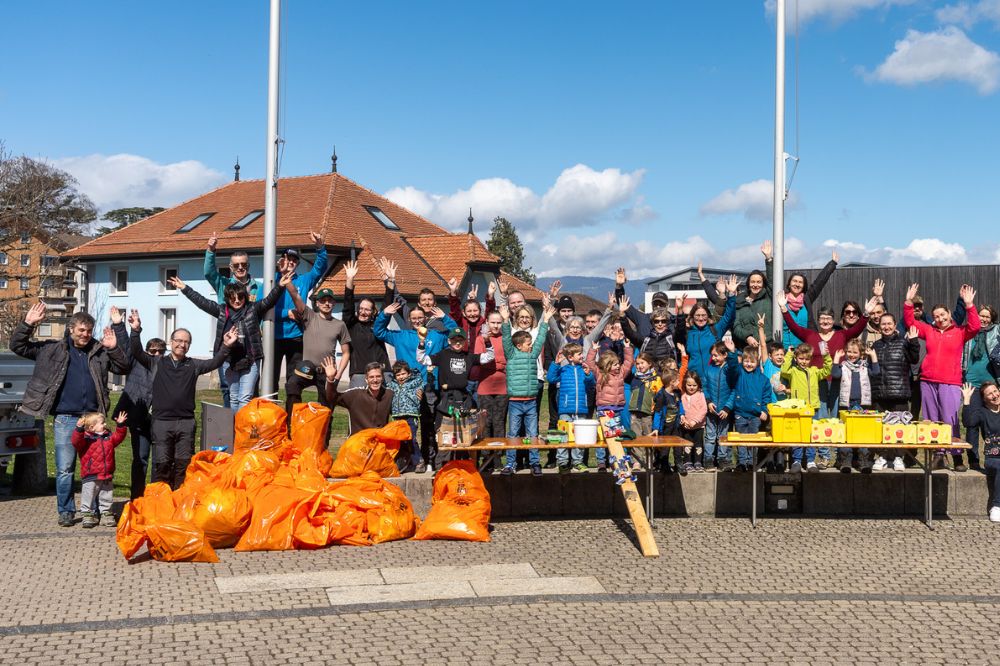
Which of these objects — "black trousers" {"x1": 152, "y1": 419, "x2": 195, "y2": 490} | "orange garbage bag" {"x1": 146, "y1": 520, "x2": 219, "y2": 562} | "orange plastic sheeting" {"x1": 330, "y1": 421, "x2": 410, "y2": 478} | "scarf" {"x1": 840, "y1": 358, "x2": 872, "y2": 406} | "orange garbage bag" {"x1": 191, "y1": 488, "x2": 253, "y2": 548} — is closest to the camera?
"orange garbage bag" {"x1": 146, "y1": 520, "x2": 219, "y2": 562}

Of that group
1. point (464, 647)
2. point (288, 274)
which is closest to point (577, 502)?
point (288, 274)

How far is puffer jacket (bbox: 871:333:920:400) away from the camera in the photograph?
12.2 metres

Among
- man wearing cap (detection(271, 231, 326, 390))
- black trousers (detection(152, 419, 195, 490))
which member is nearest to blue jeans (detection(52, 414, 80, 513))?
black trousers (detection(152, 419, 195, 490))

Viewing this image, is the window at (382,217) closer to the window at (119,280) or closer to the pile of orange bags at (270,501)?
the window at (119,280)

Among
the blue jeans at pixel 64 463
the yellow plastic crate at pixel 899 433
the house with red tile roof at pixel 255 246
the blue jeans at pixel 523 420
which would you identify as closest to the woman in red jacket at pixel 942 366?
the yellow plastic crate at pixel 899 433

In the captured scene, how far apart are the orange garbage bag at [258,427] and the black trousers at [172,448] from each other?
1.56 feet

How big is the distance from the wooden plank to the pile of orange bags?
197cm

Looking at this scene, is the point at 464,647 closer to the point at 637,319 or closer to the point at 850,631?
the point at 850,631

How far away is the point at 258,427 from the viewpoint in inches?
427

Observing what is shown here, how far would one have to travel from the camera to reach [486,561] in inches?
368

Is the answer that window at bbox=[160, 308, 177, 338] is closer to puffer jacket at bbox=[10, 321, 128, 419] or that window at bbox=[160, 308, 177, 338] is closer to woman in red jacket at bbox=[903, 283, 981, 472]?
puffer jacket at bbox=[10, 321, 128, 419]

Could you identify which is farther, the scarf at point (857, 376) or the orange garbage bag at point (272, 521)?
the scarf at point (857, 376)

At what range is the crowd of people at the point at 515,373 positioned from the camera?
10938 mm

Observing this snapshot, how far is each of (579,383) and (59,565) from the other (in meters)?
5.27
